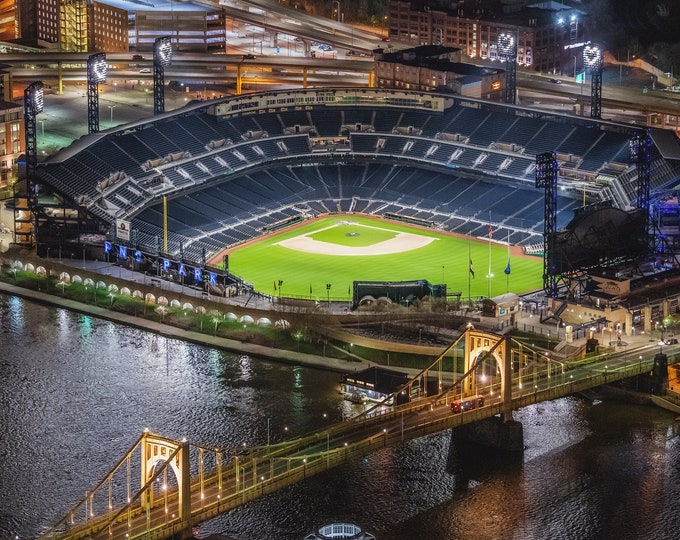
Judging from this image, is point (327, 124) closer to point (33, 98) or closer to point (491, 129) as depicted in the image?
point (491, 129)

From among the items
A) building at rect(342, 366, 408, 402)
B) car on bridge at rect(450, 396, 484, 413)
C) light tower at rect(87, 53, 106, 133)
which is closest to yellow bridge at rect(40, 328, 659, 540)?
Result: car on bridge at rect(450, 396, 484, 413)

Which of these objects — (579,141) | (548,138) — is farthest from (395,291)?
(548,138)

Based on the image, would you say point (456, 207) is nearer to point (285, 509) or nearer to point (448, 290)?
point (448, 290)

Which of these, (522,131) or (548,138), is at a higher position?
(522,131)

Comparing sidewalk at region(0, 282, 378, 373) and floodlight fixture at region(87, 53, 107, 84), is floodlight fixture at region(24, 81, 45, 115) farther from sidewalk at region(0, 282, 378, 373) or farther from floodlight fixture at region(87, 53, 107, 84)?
sidewalk at region(0, 282, 378, 373)

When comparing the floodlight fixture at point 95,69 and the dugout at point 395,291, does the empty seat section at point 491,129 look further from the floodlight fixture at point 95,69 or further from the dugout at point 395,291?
the dugout at point 395,291

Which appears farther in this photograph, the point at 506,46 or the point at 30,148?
the point at 506,46
